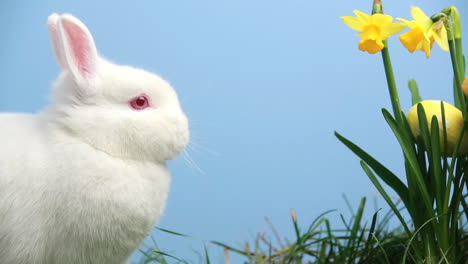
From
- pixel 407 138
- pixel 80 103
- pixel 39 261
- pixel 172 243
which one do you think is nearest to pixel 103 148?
pixel 80 103

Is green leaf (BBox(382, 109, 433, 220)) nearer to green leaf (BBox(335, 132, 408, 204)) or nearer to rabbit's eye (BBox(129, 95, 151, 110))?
green leaf (BBox(335, 132, 408, 204))

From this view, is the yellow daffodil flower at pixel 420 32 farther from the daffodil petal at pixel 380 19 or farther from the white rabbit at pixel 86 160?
the white rabbit at pixel 86 160

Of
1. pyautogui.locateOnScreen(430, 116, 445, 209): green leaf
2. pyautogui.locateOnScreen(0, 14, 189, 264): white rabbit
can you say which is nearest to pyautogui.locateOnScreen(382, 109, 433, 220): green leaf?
pyautogui.locateOnScreen(430, 116, 445, 209): green leaf

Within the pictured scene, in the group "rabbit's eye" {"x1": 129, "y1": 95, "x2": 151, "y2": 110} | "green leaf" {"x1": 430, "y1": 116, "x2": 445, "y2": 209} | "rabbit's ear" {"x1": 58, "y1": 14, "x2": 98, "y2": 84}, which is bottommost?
"green leaf" {"x1": 430, "y1": 116, "x2": 445, "y2": 209}

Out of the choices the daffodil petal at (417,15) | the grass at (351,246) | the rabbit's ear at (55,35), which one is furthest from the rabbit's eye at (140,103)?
the daffodil petal at (417,15)

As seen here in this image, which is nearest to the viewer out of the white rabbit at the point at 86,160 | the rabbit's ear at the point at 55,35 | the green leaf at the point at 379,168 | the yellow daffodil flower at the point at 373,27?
the white rabbit at the point at 86,160

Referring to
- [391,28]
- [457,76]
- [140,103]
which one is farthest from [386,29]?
[140,103]
